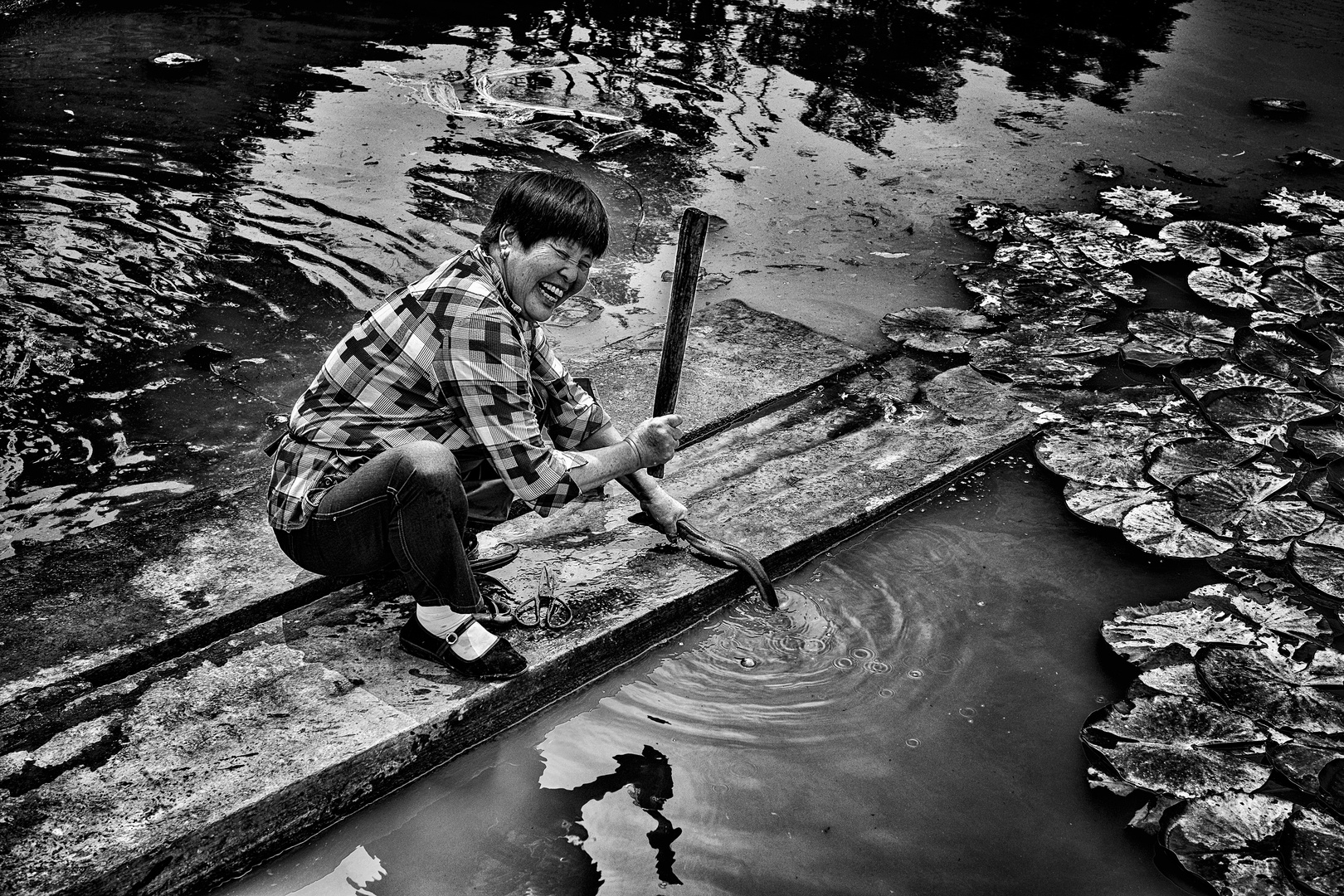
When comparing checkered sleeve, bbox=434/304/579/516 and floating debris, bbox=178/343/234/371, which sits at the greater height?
checkered sleeve, bbox=434/304/579/516

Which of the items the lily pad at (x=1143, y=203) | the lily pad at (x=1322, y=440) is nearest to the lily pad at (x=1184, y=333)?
the lily pad at (x=1322, y=440)

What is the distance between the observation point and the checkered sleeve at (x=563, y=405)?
280 cm

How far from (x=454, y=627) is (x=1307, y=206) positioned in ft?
18.0

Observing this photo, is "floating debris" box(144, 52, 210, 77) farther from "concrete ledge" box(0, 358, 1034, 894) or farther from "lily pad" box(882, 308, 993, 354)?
"concrete ledge" box(0, 358, 1034, 894)

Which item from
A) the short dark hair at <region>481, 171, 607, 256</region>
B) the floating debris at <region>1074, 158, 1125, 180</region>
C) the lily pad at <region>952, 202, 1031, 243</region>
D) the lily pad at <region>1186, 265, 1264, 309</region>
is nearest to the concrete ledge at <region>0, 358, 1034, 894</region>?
the short dark hair at <region>481, 171, 607, 256</region>

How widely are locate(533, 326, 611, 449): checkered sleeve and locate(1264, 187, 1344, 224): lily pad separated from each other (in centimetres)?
467

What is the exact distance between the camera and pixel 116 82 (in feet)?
21.1

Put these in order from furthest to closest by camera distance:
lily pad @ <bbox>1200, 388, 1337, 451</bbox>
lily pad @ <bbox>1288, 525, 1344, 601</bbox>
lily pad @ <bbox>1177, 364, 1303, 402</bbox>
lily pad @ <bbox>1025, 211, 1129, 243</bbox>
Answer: lily pad @ <bbox>1025, 211, 1129, 243</bbox> < lily pad @ <bbox>1177, 364, 1303, 402</bbox> < lily pad @ <bbox>1200, 388, 1337, 451</bbox> < lily pad @ <bbox>1288, 525, 1344, 601</bbox>

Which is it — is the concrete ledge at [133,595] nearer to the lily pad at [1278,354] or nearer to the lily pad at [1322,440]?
the lily pad at [1322,440]

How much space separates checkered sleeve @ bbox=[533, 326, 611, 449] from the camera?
110 inches

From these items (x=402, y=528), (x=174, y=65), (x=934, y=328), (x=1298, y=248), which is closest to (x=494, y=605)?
(x=402, y=528)

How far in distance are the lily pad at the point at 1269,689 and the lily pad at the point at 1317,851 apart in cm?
33

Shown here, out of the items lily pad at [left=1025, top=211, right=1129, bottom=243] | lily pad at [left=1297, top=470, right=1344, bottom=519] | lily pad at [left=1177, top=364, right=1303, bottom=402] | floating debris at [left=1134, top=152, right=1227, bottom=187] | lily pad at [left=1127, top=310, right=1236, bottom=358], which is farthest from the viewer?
floating debris at [left=1134, top=152, right=1227, bottom=187]

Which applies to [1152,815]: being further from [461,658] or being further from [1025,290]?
[1025,290]
